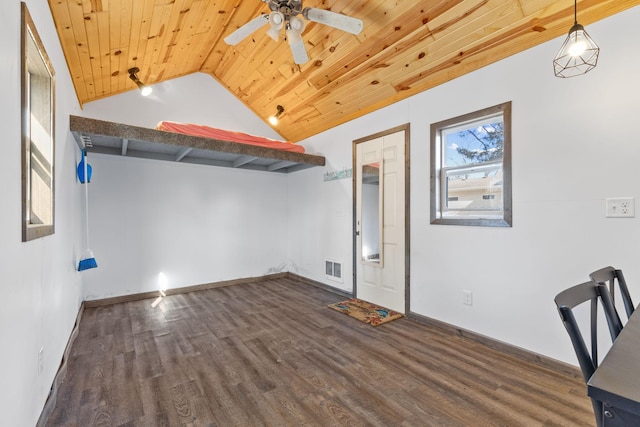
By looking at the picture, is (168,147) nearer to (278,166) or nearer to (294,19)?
(278,166)

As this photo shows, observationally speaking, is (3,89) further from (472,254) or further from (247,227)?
Result: (247,227)

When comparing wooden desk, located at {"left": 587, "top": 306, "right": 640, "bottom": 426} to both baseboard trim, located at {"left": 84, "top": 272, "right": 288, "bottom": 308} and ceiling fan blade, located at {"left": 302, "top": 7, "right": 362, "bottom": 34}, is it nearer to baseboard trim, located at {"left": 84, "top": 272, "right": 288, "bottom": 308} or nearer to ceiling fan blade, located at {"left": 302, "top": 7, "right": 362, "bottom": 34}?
ceiling fan blade, located at {"left": 302, "top": 7, "right": 362, "bottom": 34}

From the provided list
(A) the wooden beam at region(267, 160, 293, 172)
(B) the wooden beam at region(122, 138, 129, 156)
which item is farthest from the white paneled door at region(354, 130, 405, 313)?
(B) the wooden beam at region(122, 138, 129, 156)

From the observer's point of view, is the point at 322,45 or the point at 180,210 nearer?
the point at 322,45

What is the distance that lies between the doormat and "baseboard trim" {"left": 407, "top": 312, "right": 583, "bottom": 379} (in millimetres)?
295

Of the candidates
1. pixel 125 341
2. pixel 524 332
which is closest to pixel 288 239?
pixel 125 341

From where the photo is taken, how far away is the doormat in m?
3.16

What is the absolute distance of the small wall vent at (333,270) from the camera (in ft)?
14.0

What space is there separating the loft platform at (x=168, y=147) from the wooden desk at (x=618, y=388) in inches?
146

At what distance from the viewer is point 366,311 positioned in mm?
3430

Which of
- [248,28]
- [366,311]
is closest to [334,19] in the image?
[248,28]

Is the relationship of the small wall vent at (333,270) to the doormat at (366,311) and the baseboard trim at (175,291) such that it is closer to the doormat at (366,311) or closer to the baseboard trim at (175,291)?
the doormat at (366,311)

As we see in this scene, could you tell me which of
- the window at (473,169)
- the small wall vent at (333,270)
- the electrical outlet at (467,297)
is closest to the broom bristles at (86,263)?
the small wall vent at (333,270)

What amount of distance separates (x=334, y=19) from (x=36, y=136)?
83.0 inches
